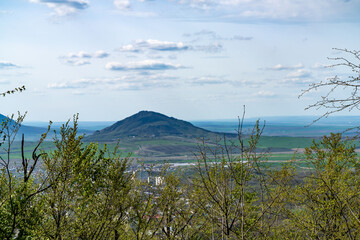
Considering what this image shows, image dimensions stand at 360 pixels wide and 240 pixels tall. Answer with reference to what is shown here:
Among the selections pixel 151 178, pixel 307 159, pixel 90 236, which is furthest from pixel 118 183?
pixel 307 159

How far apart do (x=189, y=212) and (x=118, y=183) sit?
9980 mm

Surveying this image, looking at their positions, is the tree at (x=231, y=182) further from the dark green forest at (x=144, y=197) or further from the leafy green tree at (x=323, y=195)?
the leafy green tree at (x=323, y=195)

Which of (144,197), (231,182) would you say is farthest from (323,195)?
(231,182)

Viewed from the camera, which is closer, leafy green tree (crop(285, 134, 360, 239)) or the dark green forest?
the dark green forest

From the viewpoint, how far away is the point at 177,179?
30.2 m

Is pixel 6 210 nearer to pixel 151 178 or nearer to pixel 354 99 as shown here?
pixel 151 178

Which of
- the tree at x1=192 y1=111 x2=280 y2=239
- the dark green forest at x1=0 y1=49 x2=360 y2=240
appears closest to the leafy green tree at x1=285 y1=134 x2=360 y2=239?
the dark green forest at x1=0 y1=49 x2=360 y2=240

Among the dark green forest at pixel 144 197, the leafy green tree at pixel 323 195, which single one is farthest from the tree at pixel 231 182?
the leafy green tree at pixel 323 195

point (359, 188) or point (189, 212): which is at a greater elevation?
point (359, 188)

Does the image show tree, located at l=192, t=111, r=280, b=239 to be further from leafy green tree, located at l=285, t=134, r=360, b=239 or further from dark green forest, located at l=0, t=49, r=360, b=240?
leafy green tree, located at l=285, t=134, r=360, b=239

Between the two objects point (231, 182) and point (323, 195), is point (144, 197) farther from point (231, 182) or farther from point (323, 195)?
point (231, 182)

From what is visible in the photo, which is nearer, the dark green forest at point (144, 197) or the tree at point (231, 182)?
the tree at point (231, 182)

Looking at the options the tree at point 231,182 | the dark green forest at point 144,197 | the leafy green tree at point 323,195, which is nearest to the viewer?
the tree at point 231,182

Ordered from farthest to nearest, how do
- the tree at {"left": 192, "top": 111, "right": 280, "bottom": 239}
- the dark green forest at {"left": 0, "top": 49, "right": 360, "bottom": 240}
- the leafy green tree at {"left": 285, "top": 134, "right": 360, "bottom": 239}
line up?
the leafy green tree at {"left": 285, "top": 134, "right": 360, "bottom": 239} < the dark green forest at {"left": 0, "top": 49, "right": 360, "bottom": 240} < the tree at {"left": 192, "top": 111, "right": 280, "bottom": 239}
